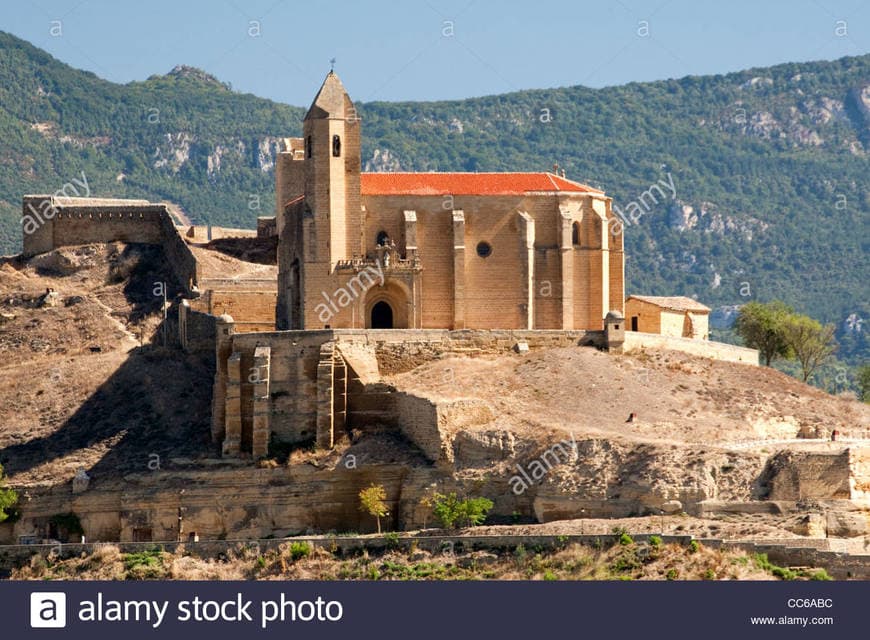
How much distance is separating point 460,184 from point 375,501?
603 inches

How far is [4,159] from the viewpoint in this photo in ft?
406

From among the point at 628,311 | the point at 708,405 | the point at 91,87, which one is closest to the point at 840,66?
the point at 91,87

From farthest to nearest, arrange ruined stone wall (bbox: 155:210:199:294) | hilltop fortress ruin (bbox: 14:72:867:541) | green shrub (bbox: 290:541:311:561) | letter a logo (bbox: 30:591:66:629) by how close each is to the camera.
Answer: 1. ruined stone wall (bbox: 155:210:199:294)
2. hilltop fortress ruin (bbox: 14:72:867:541)
3. green shrub (bbox: 290:541:311:561)
4. letter a logo (bbox: 30:591:66:629)

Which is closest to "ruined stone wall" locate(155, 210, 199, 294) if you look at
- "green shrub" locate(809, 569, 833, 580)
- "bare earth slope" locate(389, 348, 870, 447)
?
"bare earth slope" locate(389, 348, 870, 447)

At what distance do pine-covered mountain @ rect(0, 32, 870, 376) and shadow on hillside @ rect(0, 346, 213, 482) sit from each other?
169 ft

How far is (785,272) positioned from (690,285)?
6.25 meters

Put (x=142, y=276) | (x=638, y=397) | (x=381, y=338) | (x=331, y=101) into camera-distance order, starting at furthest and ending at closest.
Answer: (x=142, y=276), (x=331, y=101), (x=381, y=338), (x=638, y=397)

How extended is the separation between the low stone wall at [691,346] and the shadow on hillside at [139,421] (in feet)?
43.2

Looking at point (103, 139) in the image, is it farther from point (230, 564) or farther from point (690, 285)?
point (230, 564)

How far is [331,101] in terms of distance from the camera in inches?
2908

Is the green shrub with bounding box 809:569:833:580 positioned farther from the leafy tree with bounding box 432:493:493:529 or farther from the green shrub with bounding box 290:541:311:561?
the green shrub with bounding box 290:541:311:561

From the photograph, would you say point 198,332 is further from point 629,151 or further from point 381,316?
point 629,151

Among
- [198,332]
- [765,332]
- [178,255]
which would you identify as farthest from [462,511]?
[765,332]

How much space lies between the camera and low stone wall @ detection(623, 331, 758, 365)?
73.2m
